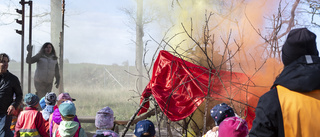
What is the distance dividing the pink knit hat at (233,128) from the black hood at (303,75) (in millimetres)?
678

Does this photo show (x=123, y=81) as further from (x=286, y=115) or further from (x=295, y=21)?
(x=286, y=115)

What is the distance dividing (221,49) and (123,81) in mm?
18420

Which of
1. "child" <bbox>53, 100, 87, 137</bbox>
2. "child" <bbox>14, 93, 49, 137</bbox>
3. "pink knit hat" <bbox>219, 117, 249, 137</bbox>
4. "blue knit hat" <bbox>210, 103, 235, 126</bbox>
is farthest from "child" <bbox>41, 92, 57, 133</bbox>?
"pink knit hat" <bbox>219, 117, 249, 137</bbox>

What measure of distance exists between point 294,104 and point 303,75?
0.57ft

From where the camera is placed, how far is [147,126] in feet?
9.07

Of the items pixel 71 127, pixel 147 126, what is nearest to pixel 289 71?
pixel 147 126

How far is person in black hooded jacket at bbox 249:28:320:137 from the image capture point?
1705 mm

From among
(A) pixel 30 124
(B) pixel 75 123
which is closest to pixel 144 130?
(B) pixel 75 123

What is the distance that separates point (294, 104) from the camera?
1709 millimetres

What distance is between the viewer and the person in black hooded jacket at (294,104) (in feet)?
5.59

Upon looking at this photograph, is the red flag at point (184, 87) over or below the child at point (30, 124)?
over

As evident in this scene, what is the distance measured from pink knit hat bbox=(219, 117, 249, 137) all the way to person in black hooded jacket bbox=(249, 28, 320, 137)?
59 centimetres

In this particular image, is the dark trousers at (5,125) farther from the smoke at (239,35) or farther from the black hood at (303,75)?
the black hood at (303,75)

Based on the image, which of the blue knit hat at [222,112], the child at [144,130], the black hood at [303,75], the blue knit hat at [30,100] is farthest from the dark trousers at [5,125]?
the black hood at [303,75]
